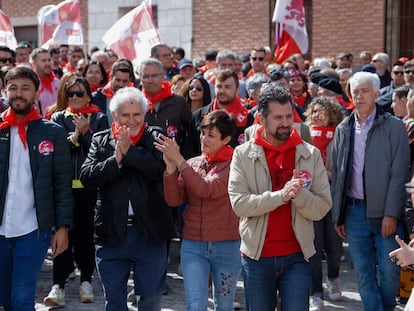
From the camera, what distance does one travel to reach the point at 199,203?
514 centimetres

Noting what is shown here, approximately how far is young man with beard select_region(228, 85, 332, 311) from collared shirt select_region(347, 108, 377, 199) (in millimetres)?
1053

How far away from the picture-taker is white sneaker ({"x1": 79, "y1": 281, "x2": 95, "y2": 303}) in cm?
679

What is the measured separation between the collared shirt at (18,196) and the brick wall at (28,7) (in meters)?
14.3

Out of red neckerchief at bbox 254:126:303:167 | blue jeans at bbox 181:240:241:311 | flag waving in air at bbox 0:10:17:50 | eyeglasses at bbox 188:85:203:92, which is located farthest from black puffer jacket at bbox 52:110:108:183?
flag waving in air at bbox 0:10:17:50

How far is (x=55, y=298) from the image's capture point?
21.7 feet

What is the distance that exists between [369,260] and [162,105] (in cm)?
272

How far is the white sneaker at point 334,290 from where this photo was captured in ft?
22.5

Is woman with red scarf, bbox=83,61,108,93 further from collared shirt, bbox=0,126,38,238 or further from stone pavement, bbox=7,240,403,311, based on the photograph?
collared shirt, bbox=0,126,38,238

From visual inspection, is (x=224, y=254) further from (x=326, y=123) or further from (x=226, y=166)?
(x=326, y=123)

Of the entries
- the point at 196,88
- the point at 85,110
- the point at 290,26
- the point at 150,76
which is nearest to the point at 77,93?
the point at 85,110

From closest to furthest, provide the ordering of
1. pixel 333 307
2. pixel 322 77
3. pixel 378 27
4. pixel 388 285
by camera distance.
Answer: pixel 388 285, pixel 333 307, pixel 322 77, pixel 378 27

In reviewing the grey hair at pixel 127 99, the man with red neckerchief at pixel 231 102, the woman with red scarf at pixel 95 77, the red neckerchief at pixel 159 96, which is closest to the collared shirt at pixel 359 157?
the man with red neckerchief at pixel 231 102

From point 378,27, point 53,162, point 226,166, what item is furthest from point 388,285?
point 378,27

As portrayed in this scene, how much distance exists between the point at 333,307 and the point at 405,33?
10.3 metres
